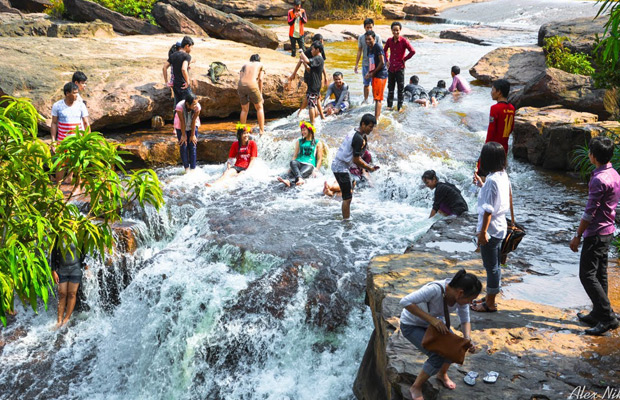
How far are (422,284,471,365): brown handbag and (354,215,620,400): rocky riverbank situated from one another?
39 cm

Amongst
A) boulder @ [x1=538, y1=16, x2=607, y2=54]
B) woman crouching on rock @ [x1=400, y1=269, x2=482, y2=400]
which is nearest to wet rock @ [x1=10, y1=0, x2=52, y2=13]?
boulder @ [x1=538, y1=16, x2=607, y2=54]

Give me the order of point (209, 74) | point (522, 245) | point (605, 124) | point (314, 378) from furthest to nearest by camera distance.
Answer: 1. point (209, 74)
2. point (605, 124)
3. point (522, 245)
4. point (314, 378)

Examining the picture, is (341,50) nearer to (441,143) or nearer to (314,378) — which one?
(441,143)

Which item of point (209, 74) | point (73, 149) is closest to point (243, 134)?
point (209, 74)

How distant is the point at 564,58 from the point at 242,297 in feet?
34.8

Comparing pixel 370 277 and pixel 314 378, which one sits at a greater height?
pixel 370 277

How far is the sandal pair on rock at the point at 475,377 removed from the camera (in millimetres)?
4477

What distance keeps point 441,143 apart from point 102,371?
758 centimetres

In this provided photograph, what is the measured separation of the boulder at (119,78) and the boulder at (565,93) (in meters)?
5.42

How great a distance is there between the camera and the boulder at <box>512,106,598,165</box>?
10.6m

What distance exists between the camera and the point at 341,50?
2128cm

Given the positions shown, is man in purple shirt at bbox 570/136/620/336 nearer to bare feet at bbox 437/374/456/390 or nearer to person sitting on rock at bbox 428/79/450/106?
bare feet at bbox 437/374/456/390

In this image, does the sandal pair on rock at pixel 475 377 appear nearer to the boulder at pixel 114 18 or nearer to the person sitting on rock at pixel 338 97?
the person sitting on rock at pixel 338 97

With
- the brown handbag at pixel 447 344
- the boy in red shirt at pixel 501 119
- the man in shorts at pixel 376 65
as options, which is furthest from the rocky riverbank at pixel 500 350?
the man in shorts at pixel 376 65
